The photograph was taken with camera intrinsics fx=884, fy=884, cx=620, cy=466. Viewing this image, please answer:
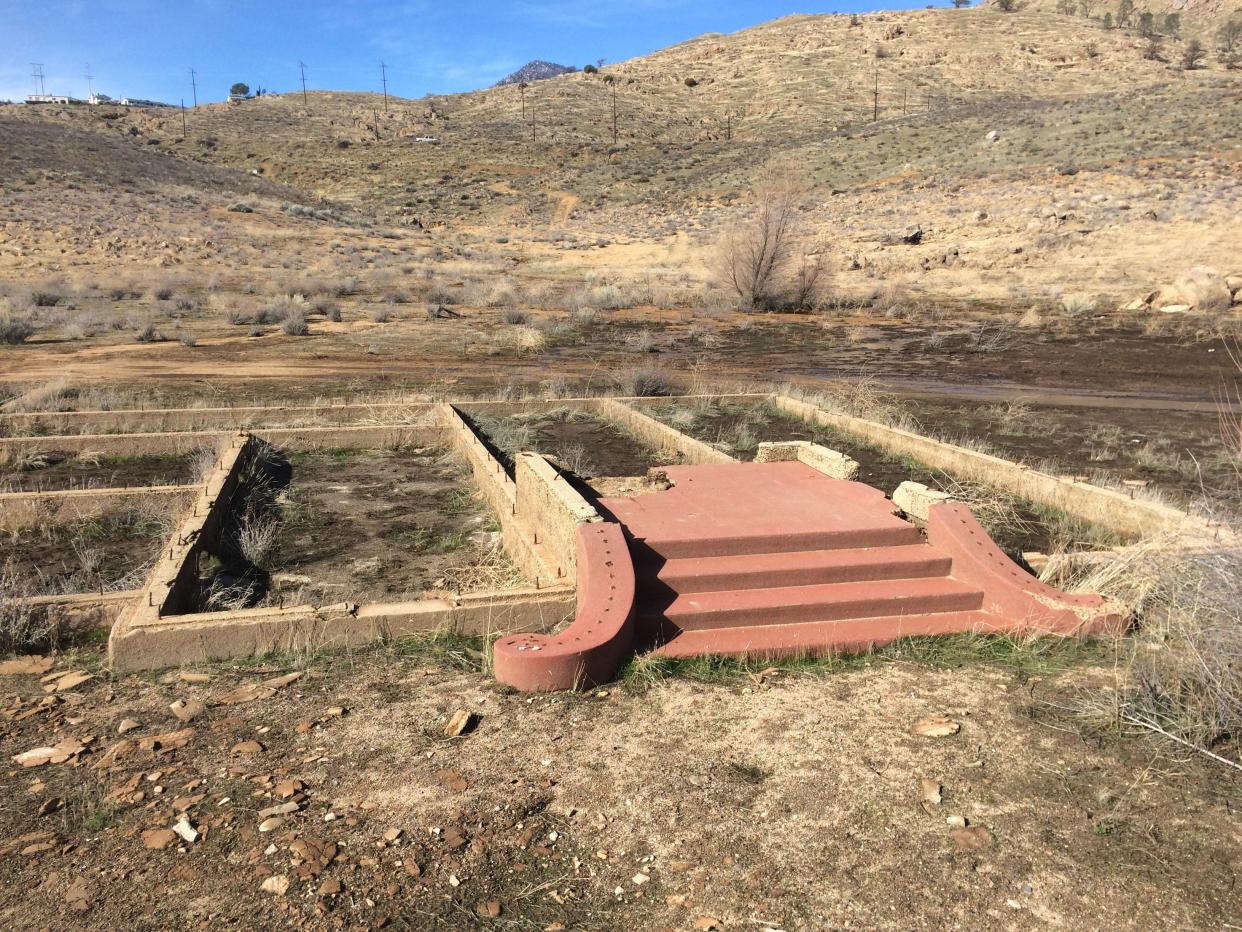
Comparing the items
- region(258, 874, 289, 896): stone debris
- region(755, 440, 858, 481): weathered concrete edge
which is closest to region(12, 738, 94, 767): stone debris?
region(258, 874, 289, 896): stone debris

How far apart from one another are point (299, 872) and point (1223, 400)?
16658 millimetres

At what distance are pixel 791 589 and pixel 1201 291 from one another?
24.4 m

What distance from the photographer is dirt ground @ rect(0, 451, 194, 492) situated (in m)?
8.91

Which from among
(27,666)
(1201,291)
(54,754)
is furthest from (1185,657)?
(1201,291)

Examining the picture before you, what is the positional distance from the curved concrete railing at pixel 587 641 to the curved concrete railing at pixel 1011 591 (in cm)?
216

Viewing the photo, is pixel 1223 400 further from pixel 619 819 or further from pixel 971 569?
pixel 619 819

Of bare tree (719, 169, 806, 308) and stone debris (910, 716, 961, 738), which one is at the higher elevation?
bare tree (719, 169, 806, 308)

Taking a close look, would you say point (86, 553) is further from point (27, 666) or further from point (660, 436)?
point (660, 436)

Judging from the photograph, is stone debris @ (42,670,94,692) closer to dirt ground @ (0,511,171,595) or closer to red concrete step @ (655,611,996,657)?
dirt ground @ (0,511,171,595)

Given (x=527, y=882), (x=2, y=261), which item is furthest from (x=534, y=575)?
(x=2, y=261)

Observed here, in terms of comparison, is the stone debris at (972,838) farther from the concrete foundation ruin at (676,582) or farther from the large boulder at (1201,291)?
the large boulder at (1201,291)

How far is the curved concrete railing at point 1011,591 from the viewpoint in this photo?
5133 mm

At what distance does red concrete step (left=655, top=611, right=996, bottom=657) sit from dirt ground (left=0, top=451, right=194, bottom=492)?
632 cm

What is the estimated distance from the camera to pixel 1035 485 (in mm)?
8305
